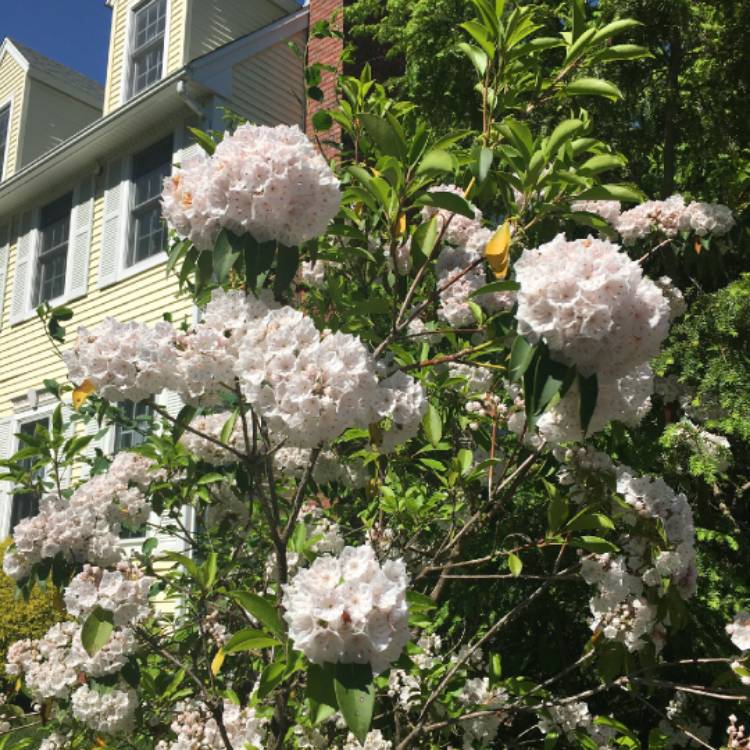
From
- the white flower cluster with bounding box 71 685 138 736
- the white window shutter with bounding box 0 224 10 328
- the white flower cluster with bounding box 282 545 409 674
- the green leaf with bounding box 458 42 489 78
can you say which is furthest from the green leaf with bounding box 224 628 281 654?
the white window shutter with bounding box 0 224 10 328

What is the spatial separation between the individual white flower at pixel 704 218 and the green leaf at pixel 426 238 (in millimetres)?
1711

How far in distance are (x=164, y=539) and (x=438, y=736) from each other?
21.0ft

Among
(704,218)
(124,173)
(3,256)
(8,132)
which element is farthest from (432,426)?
(8,132)

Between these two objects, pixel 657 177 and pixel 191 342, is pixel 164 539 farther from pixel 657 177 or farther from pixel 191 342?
pixel 191 342

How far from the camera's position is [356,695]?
146 cm

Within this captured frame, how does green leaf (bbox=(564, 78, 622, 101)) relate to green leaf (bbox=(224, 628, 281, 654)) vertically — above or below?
above

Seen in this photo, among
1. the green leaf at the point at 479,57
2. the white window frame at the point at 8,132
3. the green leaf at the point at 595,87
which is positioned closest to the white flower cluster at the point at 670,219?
the green leaf at the point at 595,87

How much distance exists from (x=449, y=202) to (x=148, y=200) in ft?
29.7

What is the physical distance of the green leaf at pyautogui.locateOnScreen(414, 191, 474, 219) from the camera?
2137mm

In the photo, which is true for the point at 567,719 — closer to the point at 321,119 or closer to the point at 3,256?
the point at 321,119

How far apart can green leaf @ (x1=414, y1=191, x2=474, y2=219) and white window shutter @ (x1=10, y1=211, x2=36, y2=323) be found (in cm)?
1110

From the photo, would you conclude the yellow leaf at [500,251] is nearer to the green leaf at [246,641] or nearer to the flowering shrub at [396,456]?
the flowering shrub at [396,456]

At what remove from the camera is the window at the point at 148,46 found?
455 inches

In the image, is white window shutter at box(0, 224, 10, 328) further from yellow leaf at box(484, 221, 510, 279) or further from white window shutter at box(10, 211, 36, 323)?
yellow leaf at box(484, 221, 510, 279)
